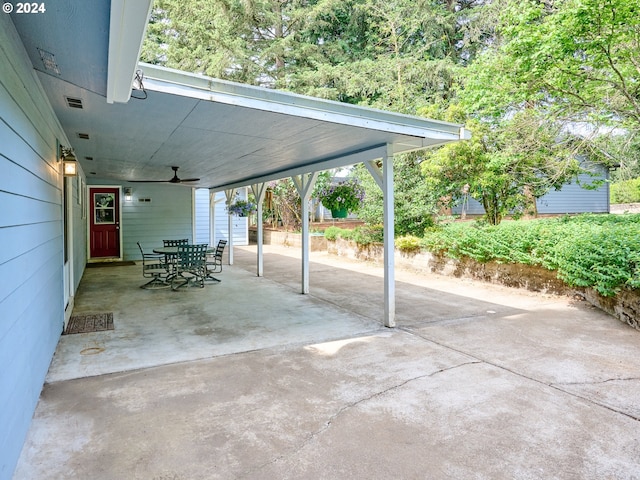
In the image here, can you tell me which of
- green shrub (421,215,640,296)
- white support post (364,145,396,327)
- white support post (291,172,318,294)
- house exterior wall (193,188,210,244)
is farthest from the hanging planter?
house exterior wall (193,188,210,244)

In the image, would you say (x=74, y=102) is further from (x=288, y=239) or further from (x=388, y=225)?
(x=288, y=239)

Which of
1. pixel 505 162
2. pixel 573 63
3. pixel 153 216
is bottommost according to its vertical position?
pixel 153 216

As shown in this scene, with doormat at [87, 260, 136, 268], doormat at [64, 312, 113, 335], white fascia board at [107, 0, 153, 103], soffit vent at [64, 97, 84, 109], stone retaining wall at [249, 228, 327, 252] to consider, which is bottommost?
doormat at [64, 312, 113, 335]

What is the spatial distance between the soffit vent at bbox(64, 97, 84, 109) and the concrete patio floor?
7.64ft

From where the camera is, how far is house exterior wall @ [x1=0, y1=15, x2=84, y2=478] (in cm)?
197

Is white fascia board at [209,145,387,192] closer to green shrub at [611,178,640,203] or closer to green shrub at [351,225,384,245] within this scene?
green shrub at [351,225,384,245]

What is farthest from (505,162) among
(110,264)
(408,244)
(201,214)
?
(201,214)

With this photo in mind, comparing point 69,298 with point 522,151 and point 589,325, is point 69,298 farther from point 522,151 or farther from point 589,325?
point 522,151

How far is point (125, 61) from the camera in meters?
2.20

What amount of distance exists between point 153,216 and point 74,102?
348 inches

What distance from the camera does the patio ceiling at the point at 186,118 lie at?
2.31 meters

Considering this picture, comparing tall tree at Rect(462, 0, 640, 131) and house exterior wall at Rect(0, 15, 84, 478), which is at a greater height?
tall tree at Rect(462, 0, 640, 131)

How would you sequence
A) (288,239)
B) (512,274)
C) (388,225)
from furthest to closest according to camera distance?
1. (288,239)
2. (512,274)
3. (388,225)

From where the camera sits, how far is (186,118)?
3.86 metres
